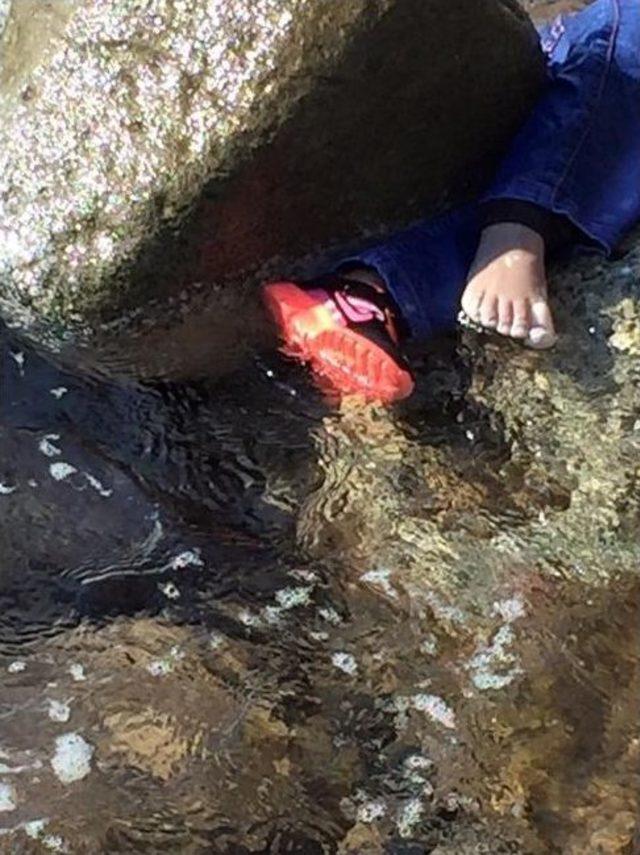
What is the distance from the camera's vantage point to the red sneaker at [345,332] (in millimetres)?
3459

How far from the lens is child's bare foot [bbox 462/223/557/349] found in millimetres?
3420

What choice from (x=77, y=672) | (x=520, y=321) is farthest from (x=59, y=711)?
(x=520, y=321)

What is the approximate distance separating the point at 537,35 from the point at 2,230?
51.4 inches

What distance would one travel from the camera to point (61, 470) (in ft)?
11.7

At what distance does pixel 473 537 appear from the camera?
129 inches

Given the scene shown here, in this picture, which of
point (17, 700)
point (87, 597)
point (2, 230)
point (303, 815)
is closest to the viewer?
point (303, 815)

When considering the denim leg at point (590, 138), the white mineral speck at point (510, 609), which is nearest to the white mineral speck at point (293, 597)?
the white mineral speck at point (510, 609)

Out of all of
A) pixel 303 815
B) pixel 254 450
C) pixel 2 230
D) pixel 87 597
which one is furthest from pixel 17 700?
pixel 2 230

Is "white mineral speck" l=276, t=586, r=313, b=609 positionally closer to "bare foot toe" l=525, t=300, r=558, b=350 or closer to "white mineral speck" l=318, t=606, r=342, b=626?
"white mineral speck" l=318, t=606, r=342, b=626

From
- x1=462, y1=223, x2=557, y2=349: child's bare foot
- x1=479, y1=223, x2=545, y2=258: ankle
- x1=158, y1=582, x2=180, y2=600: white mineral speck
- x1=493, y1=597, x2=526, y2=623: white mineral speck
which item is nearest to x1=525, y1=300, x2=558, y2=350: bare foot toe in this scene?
x1=462, y1=223, x2=557, y2=349: child's bare foot

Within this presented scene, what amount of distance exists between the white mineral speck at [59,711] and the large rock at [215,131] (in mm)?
898

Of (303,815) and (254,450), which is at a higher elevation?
(254,450)

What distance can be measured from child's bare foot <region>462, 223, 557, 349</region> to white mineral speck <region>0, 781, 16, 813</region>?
1.41 metres

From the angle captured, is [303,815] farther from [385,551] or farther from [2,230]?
[2,230]
